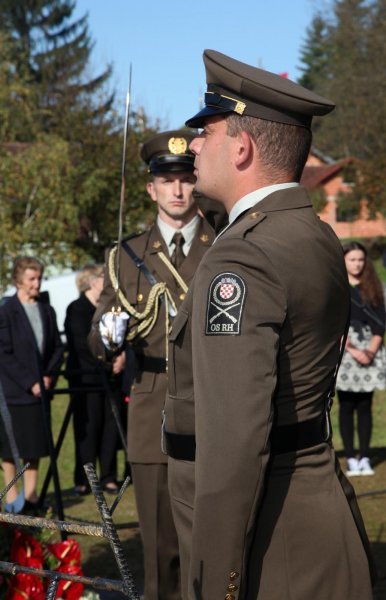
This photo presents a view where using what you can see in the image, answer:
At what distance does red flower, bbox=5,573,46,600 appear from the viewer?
418 centimetres

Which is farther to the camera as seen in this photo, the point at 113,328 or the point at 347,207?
the point at 347,207

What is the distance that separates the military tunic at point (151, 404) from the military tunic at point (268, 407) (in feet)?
Answer: 5.68

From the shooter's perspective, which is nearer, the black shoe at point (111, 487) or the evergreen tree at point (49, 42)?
the black shoe at point (111, 487)

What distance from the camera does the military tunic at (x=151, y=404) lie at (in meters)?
4.37

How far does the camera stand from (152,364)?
178 inches

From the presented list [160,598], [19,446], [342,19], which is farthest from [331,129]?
[160,598]

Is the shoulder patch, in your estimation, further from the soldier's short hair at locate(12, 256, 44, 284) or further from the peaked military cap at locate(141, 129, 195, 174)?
the soldier's short hair at locate(12, 256, 44, 284)

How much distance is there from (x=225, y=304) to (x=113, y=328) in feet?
6.78

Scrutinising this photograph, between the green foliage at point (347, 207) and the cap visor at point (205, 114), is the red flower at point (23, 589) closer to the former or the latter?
the cap visor at point (205, 114)

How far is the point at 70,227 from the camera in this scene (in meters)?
27.5

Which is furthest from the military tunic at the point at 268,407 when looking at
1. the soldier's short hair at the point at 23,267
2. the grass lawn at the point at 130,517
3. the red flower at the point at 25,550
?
the soldier's short hair at the point at 23,267

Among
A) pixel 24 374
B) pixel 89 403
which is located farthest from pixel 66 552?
pixel 89 403

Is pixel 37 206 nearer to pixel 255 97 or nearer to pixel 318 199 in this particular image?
pixel 255 97

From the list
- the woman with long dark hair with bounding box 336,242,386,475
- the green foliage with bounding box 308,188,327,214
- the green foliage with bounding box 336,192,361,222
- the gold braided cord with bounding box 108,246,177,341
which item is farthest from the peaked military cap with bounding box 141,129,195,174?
the green foliage with bounding box 336,192,361,222
